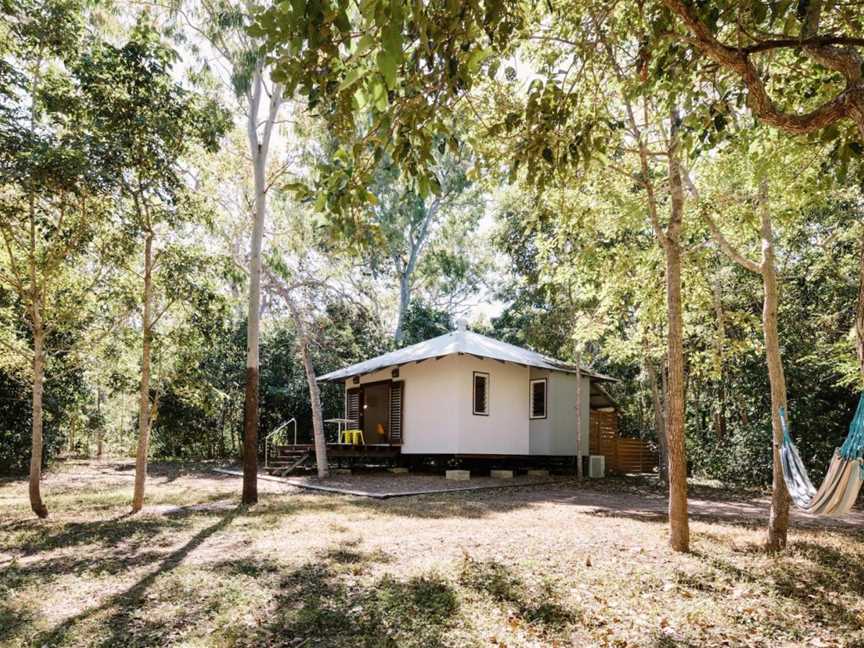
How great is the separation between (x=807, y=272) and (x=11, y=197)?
47.7 feet

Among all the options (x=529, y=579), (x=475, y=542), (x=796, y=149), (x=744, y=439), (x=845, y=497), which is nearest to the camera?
(x=845, y=497)

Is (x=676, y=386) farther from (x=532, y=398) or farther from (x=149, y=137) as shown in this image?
(x=532, y=398)

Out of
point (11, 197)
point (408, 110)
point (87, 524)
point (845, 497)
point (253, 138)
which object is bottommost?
point (87, 524)

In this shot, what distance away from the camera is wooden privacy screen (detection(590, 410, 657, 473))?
18269 millimetres

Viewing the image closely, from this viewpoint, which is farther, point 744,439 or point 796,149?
point 744,439

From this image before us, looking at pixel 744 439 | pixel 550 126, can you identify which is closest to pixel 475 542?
pixel 550 126

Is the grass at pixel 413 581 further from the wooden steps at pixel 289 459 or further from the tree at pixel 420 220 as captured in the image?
the tree at pixel 420 220

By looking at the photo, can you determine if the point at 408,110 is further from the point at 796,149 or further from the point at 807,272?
the point at 807,272

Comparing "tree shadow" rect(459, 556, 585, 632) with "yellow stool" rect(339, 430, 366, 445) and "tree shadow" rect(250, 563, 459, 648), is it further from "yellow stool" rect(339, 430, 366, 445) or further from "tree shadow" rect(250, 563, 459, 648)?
"yellow stool" rect(339, 430, 366, 445)

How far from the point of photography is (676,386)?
645 cm

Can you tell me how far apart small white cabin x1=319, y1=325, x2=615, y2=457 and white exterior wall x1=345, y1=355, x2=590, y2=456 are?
26 mm

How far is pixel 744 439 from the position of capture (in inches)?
561

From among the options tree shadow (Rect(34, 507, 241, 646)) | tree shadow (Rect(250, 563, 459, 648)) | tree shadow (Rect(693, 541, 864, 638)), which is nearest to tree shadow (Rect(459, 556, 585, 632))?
tree shadow (Rect(250, 563, 459, 648))

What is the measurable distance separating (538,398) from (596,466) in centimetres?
240
